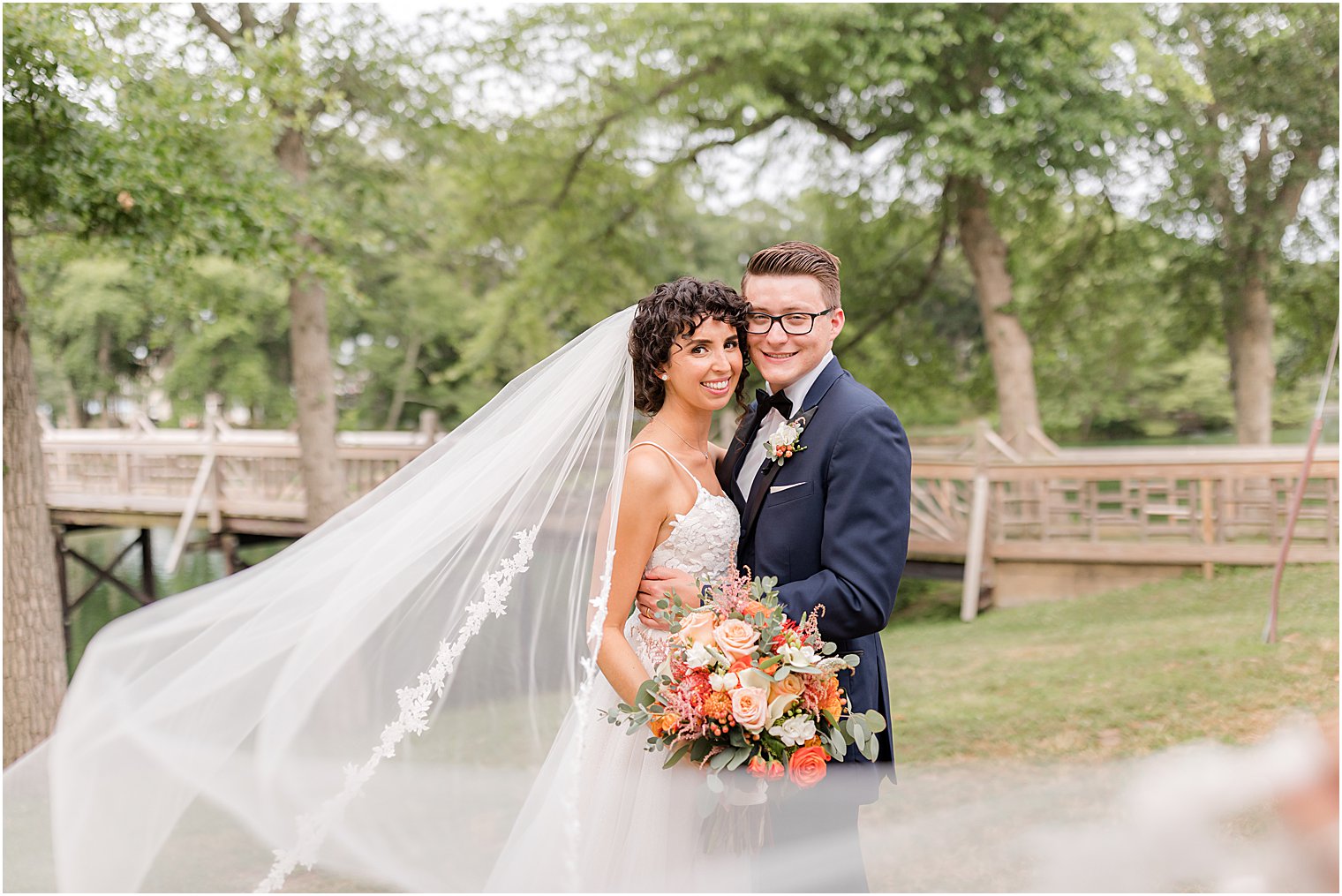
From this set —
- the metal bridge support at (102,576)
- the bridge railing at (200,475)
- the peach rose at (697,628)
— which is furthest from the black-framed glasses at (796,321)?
the metal bridge support at (102,576)

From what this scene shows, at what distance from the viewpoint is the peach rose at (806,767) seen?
2328 mm

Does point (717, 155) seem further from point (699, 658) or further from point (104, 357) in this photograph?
point (104, 357)

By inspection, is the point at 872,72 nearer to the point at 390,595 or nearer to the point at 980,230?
the point at 980,230

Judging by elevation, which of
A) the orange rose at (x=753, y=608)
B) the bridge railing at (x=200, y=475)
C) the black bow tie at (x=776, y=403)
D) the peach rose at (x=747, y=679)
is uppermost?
the black bow tie at (x=776, y=403)

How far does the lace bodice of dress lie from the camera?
2.72 meters

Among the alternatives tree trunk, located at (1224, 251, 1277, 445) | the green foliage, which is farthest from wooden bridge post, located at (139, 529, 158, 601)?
tree trunk, located at (1224, 251, 1277, 445)

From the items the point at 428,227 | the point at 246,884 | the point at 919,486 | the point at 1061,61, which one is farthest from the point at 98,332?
the point at 246,884

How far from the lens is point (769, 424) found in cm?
296

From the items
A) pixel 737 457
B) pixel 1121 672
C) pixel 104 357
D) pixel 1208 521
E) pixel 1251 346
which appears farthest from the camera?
pixel 104 357

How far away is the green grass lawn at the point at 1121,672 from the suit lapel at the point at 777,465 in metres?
4.52

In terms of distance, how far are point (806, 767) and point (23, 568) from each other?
604 centimetres

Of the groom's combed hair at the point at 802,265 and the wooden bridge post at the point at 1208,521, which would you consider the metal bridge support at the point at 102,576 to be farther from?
the wooden bridge post at the point at 1208,521

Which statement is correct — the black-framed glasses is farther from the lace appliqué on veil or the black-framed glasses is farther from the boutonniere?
the lace appliqué on veil

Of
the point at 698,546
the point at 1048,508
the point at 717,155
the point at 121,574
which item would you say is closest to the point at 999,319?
the point at 1048,508
